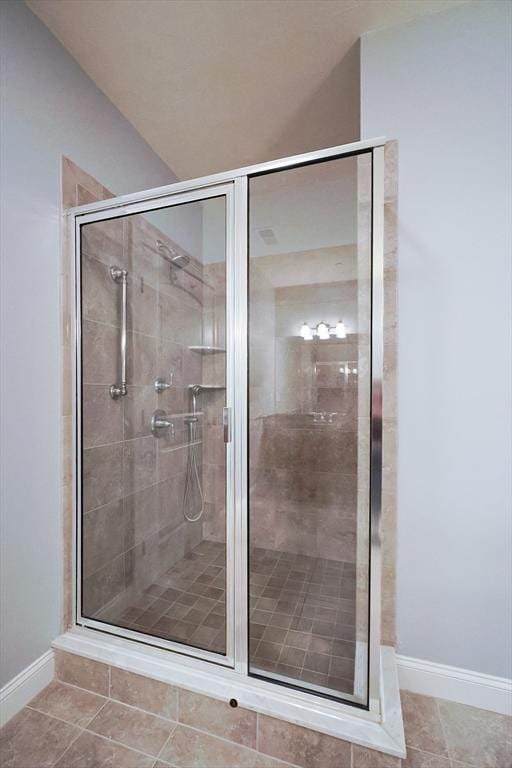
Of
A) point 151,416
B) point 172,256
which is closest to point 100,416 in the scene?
point 151,416

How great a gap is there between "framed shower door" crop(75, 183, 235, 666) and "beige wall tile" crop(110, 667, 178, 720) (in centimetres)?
13

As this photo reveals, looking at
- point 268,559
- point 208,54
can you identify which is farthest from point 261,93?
point 268,559

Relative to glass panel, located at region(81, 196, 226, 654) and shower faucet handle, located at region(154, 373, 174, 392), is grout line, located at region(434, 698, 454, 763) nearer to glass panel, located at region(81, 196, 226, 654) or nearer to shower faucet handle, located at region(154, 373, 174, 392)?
glass panel, located at region(81, 196, 226, 654)

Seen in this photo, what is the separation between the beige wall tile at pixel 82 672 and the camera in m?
1.44

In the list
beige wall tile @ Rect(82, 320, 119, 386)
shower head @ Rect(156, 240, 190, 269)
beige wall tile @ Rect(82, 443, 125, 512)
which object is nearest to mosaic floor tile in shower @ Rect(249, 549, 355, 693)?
beige wall tile @ Rect(82, 443, 125, 512)

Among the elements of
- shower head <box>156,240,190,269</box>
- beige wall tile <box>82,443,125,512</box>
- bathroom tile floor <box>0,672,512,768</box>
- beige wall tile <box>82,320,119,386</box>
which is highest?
shower head <box>156,240,190,269</box>

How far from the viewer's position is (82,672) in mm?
1480

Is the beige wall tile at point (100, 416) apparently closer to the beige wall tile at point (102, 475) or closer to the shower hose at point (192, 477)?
the beige wall tile at point (102, 475)

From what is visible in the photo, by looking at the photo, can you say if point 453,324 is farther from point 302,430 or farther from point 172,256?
point 172,256

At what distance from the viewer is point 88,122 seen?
5.92ft

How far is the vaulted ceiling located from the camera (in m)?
1.49

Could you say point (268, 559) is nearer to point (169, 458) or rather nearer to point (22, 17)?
point (169, 458)

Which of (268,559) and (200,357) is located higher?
(200,357)

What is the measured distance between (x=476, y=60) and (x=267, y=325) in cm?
136
